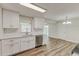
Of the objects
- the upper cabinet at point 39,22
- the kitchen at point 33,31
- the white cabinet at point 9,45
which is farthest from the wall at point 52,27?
the white cabinet at point 9,45

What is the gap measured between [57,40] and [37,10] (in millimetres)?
672

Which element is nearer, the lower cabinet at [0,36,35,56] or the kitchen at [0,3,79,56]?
the kitchen at [0,3,79,56]

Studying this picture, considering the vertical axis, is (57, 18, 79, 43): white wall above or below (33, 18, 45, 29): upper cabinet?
below

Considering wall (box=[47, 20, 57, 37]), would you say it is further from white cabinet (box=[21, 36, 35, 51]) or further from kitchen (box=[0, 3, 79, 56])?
white cabinet (box=[21, 36, 35, 51])

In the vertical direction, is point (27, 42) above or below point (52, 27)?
below

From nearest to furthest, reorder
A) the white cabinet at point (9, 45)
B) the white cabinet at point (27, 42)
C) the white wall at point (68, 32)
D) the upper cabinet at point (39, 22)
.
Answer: the white wall at point (68, 32) → the upper cabinet at point (39, 22) → the white cabinet at point (9, 45) → the white cabinet at point (27, 42)

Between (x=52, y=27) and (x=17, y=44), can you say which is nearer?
(x=52, y=27)

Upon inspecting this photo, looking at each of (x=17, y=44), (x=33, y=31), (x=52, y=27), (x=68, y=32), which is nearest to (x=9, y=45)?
(x=17, y=44)

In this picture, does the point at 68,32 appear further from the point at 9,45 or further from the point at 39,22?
the point at 9,45

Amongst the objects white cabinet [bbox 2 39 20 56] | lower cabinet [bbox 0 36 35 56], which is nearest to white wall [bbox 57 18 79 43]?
lower cabinet [bbox 0 36 35 56]

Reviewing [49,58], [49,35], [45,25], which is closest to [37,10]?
[45,25]

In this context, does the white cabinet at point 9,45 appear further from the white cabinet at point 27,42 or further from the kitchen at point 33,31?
the white cabinet at point 27,42

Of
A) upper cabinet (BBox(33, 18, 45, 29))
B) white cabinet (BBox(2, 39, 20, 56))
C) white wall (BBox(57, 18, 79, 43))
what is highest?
upper cabinet (BBox(33, 18, 45, 29))

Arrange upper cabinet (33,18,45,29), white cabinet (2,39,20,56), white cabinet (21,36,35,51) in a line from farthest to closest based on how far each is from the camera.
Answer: white cabinet (21,36,35,51), white cabinet (2,39,20,56), upper cabinet (33,18,45,29)
